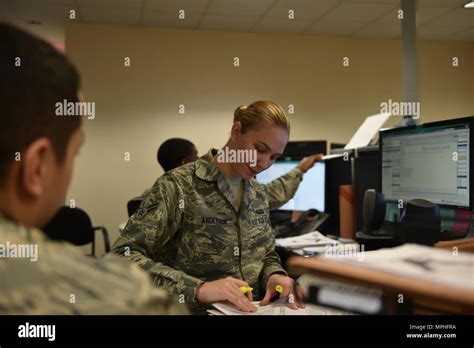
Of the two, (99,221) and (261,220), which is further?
(99,221)

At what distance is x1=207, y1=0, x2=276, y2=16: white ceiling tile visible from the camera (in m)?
1.58

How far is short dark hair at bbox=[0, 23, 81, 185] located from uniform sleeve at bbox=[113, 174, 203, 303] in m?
0.52

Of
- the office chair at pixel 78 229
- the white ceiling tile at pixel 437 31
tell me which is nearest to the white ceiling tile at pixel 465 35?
the white ceiling tile at pixel 437 31

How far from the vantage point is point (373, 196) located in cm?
139

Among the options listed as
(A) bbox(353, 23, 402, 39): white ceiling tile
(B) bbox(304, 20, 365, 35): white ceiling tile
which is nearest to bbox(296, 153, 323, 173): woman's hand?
(B) bbox(304, 20, 365, 35): white ceiling tile

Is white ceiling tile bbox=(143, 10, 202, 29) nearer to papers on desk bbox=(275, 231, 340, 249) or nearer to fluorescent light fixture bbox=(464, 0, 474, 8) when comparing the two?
papers on desk bbox=(275, 231, 340, 249)

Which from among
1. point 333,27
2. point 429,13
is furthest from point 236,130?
point 429,13

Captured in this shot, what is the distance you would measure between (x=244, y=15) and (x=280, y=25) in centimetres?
16

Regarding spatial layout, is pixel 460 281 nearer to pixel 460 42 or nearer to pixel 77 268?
pixel 77 268

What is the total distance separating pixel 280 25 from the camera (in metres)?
1.73

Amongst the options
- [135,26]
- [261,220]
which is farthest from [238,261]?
[135,26]

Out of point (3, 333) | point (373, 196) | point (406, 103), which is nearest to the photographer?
point (3, 333)

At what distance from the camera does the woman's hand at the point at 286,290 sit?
1.02 m

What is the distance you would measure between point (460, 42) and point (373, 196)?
6.44 ft
